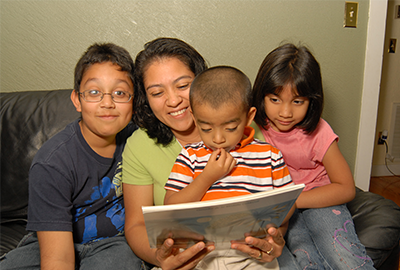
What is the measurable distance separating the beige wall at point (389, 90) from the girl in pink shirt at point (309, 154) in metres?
2.23

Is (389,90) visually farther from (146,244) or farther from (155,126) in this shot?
(146,244)

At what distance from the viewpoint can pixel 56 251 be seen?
3.28 ft

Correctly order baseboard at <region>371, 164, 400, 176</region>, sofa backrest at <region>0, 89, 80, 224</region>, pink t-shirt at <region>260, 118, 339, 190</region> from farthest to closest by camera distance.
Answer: baseboard at <region>371, 164, 400, 176</region>
sofa backrest at <region>0, 89, 80, 224</region>
pink t-shirt at <region>260, 118, 339, 190</region>

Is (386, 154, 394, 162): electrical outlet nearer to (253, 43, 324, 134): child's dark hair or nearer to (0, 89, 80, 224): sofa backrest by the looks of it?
(253, 43, 324, 134): child's dark hair

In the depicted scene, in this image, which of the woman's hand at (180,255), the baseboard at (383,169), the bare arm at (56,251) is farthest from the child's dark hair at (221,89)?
the baseboard at (383,169)

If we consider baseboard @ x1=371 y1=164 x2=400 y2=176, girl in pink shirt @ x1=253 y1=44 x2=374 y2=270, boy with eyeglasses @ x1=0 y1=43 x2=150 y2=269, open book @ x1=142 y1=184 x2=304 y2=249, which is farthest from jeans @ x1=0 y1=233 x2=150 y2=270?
baseboard @ x1=371 y1=164 x2=400 y2=176

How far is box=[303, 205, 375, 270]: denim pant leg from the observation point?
1.14m

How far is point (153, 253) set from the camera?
1040 millimetres

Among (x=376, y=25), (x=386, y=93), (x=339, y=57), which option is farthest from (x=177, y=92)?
(x=386, y=93)

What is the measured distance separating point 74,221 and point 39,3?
4.92 ft

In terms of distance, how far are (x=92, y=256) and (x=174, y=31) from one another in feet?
4.99

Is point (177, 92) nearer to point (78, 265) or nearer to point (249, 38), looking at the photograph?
point (78, 265)

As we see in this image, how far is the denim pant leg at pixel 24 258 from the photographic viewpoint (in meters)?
1.11

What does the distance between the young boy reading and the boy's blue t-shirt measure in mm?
402
